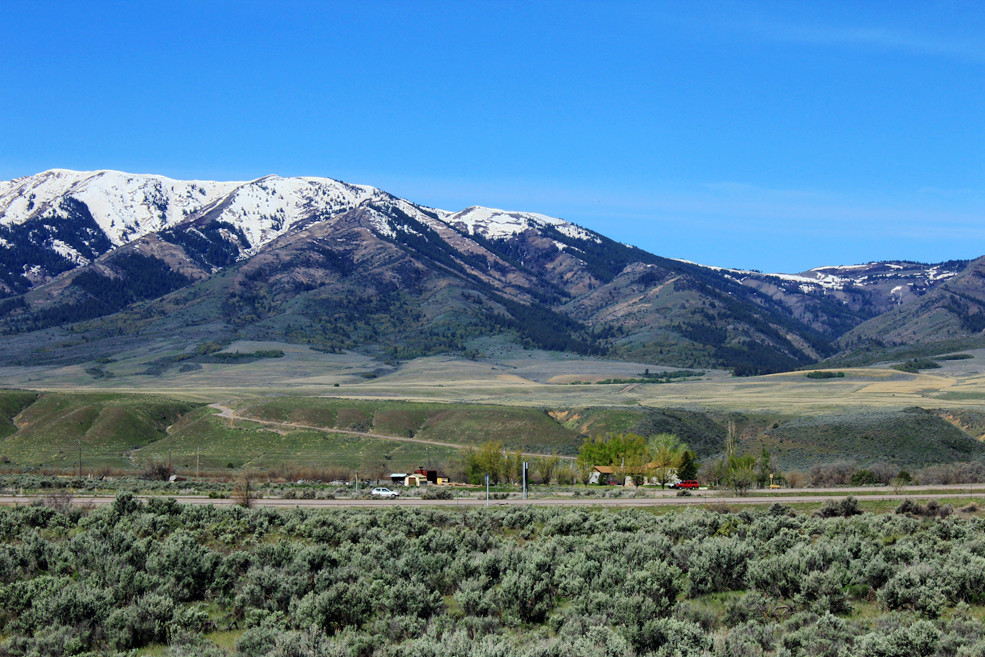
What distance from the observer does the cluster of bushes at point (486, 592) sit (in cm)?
1859

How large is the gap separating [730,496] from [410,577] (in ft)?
120

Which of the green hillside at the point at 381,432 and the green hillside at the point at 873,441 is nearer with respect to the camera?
the green hillside at the point at 873,441

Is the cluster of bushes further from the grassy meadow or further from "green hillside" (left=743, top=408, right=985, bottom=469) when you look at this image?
the grassy meadow

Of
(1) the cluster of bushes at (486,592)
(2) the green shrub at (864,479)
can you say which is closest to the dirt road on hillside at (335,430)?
(2) the green shrub at (864,479)

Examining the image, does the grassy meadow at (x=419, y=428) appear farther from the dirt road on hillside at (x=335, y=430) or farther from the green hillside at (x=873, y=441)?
the dirt road on hillside at (x=335, y=430)

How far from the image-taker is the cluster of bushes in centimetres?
1859

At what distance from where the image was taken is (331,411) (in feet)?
498

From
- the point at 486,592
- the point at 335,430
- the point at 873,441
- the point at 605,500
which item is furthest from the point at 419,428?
the point at 486,592

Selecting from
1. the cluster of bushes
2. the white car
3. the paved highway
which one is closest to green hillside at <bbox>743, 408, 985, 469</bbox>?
the paved highway

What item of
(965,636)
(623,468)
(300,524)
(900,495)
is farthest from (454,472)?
(965,636)

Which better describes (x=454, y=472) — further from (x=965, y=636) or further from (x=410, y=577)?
(x=965, y=636)

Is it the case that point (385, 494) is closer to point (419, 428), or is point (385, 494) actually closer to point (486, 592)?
point (486, 592)

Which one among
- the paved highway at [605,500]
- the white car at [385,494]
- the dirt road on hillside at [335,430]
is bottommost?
the dirt road on hillside at [335,430]

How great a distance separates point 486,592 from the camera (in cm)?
2306
